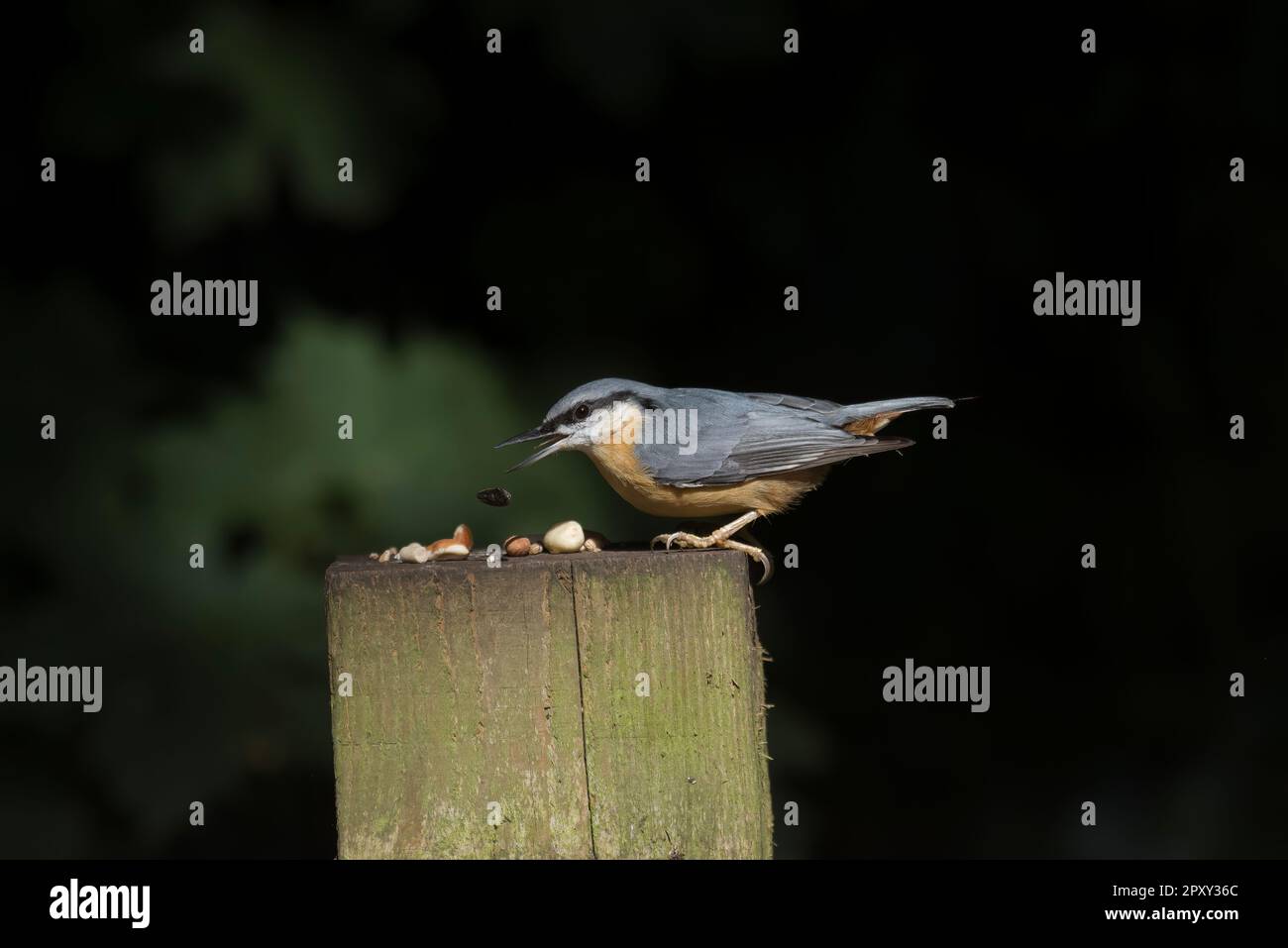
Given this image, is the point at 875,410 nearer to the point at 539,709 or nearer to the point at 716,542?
the point at 716,542

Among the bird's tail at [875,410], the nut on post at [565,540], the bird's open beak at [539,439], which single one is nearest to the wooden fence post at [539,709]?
the nut on post at [565,540]

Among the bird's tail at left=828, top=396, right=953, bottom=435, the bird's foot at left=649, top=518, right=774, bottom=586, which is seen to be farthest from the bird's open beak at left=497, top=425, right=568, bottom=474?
the bird's tail at left=828, top=396, right=953, bottom=435

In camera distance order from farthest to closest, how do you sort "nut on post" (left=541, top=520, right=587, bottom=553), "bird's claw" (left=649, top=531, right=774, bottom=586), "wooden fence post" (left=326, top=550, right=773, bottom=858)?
"bird's claw" (left=649, top=531, right=774, bottom=586), "nut on post" (left=541, top=520, right=587, bottom=553), "wooden fence post" (left=326, top=550, right=773, bottom=858)

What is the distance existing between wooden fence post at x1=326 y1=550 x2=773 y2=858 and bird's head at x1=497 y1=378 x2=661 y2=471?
2.76 feet

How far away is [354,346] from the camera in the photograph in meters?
3.91

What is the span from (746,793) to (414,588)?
670 mm

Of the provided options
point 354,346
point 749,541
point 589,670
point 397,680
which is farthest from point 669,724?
point 354,346

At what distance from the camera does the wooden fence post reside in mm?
2244

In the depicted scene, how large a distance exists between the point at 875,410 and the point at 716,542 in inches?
26.4

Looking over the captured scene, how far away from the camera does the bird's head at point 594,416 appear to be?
10.1 ft

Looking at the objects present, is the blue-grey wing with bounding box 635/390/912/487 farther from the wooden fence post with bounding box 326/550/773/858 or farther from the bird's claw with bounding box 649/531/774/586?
the wooden fence post with bounding box 326/550/773/858

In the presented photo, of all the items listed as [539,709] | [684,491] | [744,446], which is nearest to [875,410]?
[744,446]

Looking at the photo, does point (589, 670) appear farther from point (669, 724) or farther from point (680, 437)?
point (680, 437)

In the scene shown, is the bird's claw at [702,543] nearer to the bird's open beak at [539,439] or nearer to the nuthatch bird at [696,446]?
the nuthatch bird at [696,446]
